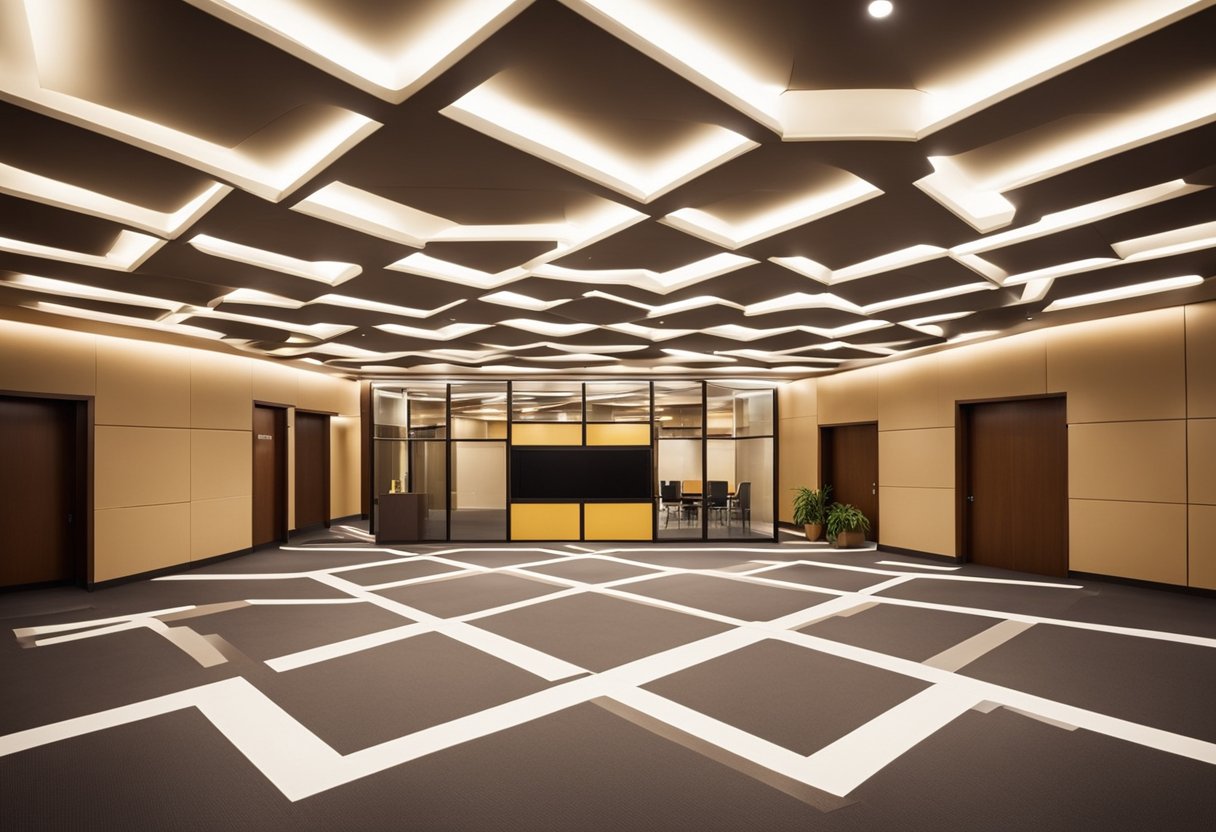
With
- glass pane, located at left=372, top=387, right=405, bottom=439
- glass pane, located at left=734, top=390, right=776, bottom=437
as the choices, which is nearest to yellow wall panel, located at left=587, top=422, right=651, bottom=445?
glass pane, located at left=734, top=390, right=776, bottom=437

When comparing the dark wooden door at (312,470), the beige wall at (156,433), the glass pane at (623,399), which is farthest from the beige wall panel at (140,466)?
the glass pane at (623,399)

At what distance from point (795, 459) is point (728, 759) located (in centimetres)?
1117

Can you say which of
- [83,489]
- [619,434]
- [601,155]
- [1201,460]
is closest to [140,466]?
[83,489]

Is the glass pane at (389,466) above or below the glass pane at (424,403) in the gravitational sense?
below

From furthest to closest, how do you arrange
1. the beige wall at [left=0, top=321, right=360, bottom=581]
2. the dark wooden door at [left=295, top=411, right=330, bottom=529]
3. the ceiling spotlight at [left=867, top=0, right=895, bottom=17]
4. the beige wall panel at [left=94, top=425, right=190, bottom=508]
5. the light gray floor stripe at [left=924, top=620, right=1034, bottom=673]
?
the dark wooden door at [left=295, top=411, right=330, bottom=529] < the beige wall panel at [left=94, top=425, right=190, bottom=508] < the beige wall at [left=0, top=321, right=360, bottom=581] < the light gray floor stripe at [left=924, top=620, right=1034, bottom=673] < the ceiling spotlight at [left=867, top=0, right=895, bottom=17]

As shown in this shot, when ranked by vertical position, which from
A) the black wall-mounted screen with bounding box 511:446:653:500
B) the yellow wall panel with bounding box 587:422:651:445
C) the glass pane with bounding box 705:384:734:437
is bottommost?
the black wall-mounted screen with bounding box 511:446:653:500

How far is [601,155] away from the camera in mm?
4129

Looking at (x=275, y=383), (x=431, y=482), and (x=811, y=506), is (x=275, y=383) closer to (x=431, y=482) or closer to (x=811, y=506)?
(x=431, y=482)

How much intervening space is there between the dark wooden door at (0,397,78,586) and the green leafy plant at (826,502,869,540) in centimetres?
1153

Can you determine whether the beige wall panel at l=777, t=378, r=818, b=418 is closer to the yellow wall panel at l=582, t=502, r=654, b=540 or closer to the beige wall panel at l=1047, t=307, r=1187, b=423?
the yellow wall panel at l=582, t=502, r=654, b=540

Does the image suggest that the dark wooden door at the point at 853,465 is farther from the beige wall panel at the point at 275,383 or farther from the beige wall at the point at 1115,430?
the beige wall panel at the point at 275,383

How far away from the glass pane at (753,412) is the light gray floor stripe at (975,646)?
7.74m

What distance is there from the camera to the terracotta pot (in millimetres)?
11719

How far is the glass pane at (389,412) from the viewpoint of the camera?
44.7ft
